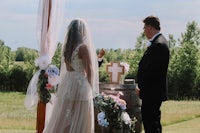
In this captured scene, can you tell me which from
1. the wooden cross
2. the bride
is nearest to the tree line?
the wooden cross

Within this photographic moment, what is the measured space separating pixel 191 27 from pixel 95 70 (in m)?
15.1

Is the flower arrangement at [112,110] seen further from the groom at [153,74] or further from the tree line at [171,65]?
the tree line at [171,65]

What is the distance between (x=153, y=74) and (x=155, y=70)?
6 centimetres

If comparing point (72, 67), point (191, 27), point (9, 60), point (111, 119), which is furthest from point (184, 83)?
point (72, 67)

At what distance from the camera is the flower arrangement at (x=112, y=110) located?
277 inches

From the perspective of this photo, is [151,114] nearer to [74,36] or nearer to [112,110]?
[112,110]

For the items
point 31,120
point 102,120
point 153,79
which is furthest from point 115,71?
point 31,120

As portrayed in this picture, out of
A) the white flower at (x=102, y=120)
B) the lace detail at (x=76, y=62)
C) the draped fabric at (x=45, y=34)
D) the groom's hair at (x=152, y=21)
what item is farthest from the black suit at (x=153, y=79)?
the draped fabric at (x=45, y=34)

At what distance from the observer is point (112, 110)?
7066 millimetres

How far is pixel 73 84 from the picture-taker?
604cm

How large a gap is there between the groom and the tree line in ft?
42.3

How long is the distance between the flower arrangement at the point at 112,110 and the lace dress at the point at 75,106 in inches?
37.5

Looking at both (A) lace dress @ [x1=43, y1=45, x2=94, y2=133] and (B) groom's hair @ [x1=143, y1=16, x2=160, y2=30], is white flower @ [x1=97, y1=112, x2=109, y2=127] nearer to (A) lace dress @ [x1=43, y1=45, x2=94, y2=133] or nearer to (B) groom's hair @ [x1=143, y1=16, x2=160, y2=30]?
(A) lace dress @ [x1=43, y1=45, x2=94, y2=133]

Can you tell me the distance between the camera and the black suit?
19.0 ft
